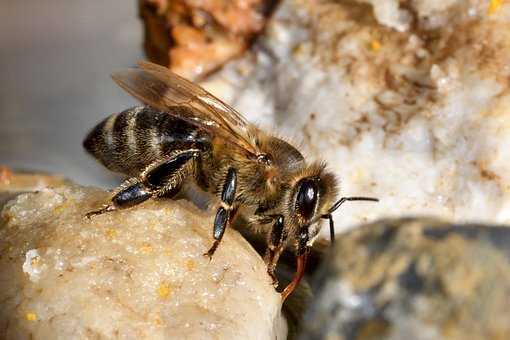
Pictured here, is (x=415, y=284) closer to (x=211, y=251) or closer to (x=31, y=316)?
(x=211, y=251)

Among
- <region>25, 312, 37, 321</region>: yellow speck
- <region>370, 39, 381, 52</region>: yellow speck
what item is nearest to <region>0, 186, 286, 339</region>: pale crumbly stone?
<region>25, 312, 37, 321</region>: yellow speck

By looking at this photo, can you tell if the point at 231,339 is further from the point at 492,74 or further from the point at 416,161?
the point at 492,74

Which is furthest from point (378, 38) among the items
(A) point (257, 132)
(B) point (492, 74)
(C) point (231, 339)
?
(C) point (231, 339)

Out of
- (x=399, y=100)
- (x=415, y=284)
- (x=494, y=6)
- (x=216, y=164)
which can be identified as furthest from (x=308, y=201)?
(x=494, y=6)

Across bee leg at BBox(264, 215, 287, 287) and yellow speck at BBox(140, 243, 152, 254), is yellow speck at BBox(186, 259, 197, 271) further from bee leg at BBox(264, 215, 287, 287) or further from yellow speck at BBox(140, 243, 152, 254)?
bee leg at BBox(264, 215, 287, 287)

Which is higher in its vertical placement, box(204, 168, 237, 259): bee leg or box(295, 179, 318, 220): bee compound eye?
box(295, 179, 318, 220): bee compound eye

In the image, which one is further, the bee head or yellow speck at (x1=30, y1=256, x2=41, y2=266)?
the bee head
